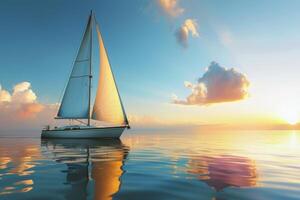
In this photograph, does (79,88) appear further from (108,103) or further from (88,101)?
(108,103)

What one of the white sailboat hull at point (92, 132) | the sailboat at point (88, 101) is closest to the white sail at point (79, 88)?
the sailboat at point (88, 101)

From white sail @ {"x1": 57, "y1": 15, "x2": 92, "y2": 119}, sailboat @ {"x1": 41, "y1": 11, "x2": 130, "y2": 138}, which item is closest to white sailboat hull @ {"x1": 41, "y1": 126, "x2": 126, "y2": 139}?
sailboat @ {"x1": 41, "y1": 11, "x2": 130, "y2": 138}

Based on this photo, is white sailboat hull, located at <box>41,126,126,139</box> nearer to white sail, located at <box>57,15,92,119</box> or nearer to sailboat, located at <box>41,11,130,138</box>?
sailboat, located at <box>41,11,130,138</box>

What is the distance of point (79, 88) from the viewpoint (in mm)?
44438

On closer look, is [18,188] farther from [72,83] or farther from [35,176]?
[72,83]

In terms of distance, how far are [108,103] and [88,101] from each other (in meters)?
3.92

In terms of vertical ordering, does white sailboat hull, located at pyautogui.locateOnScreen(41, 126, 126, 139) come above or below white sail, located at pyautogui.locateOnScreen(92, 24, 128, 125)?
below

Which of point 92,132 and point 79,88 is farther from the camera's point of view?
point 79,88

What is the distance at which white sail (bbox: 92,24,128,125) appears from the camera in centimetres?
4169

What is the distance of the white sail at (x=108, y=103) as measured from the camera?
137 feet

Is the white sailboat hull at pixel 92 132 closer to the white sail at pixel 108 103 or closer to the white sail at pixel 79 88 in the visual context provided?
the white sail at pixel 108 103

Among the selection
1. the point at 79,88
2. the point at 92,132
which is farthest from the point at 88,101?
the point at 92,132

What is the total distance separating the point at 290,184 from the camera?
9.89m

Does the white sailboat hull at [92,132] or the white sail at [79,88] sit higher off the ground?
the white sail at [79,88]
